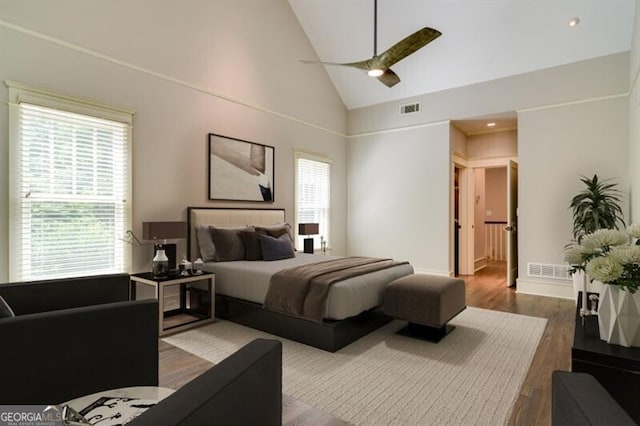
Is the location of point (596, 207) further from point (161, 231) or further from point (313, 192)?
point (161, 231)

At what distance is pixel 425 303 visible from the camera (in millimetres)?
3139

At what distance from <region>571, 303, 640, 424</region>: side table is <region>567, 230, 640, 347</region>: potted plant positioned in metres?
0.06

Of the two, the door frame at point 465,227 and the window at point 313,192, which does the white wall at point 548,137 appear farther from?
the window at point 313,192

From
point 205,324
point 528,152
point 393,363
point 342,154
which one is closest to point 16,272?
point 205,324

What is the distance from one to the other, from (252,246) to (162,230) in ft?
3.72

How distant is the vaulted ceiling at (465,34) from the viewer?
14.7 feet

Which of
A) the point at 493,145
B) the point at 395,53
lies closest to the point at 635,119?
the point at 493,145

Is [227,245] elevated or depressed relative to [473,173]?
depressed

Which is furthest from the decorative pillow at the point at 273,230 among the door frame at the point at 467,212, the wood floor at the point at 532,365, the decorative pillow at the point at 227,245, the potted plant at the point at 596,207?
the potted plant at the point at 596,207

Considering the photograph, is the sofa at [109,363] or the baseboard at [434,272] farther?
the baseboard at [434,272]

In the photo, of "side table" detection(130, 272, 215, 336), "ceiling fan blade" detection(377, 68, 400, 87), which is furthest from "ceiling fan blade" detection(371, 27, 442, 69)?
"side table" detection(130, 272, 215, 336)

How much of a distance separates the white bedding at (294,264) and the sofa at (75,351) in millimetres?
1558

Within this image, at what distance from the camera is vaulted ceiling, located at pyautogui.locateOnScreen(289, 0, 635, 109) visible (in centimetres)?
447

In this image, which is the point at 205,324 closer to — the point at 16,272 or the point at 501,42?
the point at 16,272
